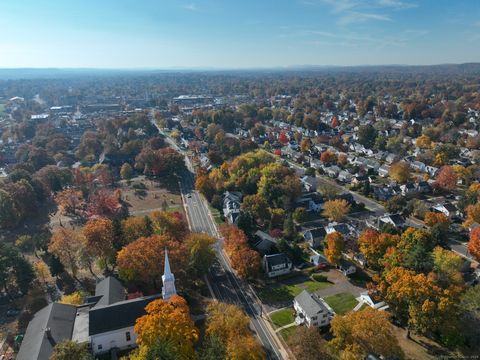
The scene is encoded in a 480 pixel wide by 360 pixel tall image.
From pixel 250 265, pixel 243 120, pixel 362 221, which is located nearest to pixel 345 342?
pixel 250 265

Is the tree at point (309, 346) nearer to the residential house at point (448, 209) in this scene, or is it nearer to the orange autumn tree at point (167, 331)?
the orange autumn tree at point (167, 331)

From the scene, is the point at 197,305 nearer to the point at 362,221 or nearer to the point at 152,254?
the point at 152,254

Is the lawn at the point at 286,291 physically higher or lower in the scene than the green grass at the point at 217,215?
higher

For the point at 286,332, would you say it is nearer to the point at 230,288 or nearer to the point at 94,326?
the point at 230,288

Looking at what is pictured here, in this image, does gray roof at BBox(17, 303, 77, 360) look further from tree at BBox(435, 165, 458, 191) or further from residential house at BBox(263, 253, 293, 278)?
tree at BBox(435, 165, 458, 191)

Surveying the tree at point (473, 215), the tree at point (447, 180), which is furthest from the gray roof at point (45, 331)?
the tree at point (447, 180)

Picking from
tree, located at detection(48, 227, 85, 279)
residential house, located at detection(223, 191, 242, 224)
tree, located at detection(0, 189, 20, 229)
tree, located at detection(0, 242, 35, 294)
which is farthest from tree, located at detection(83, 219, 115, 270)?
tree, located at detection(0, 189, 20, 229)
